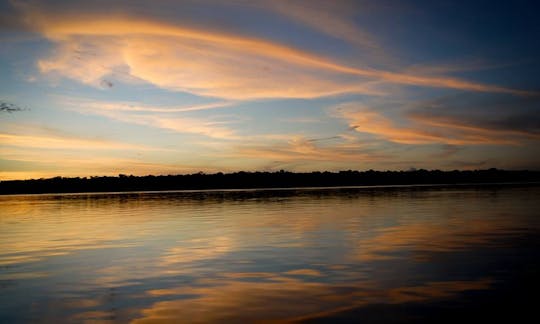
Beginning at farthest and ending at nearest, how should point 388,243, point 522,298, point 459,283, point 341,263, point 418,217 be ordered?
point 418,217, point 388,243, point 341,263, point 459,283, point 522,298

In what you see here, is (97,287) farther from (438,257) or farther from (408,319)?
(438,257)

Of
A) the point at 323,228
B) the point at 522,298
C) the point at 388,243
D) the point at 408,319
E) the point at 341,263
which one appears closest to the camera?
the point at 408,319

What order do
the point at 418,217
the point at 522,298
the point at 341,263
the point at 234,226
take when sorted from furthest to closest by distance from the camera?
the point at 418,217 → the point at 234,226 → the point at 341,263 → the point at 522,298

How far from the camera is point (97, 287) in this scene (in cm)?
1608

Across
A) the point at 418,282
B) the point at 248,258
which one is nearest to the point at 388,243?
the point at 248,258

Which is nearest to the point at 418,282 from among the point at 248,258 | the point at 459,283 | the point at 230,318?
the point at 459,283

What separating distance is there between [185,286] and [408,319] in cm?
751

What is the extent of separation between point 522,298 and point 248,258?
1147cm

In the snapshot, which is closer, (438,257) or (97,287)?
(97,287)

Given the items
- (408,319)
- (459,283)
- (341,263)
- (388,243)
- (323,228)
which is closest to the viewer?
(408,319)

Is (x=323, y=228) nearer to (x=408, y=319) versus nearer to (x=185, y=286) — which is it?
(x=185, y=286)

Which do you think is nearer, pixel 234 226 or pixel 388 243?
pixel 388 243

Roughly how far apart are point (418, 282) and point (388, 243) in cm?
944

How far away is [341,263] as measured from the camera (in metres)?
19.6
